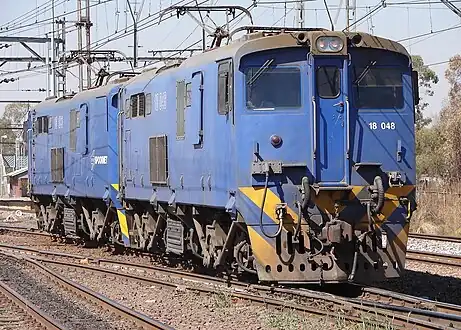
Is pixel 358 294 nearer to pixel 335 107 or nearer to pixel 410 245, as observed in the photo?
pixel 335 107

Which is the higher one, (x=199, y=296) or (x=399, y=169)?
(x=399, y=169)

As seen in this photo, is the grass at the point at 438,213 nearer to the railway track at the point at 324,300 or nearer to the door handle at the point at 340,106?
the railway track at the point at 324,300

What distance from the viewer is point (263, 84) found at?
12250 mm

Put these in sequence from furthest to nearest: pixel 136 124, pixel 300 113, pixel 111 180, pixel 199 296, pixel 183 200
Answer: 1. pixel 111 180
2. pixel 136 124
3. pixel 183 200
4. pixel 199 296
5. pixel 300 113

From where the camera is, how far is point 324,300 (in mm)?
11617

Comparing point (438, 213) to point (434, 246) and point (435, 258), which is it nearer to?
point (434, 246)

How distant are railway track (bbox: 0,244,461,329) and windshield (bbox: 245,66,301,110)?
2637 millimetres

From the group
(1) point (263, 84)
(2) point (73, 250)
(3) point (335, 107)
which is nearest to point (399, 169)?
(3) point (335, 107)

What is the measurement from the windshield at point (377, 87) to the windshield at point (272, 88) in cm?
87

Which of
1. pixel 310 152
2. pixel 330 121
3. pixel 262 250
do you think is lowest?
pixel 262 250

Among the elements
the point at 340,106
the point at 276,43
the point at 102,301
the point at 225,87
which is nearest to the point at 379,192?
the point at 340,106

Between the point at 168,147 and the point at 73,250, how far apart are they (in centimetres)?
780

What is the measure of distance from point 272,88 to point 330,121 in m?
0.93

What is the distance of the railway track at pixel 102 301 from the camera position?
10735 mm
